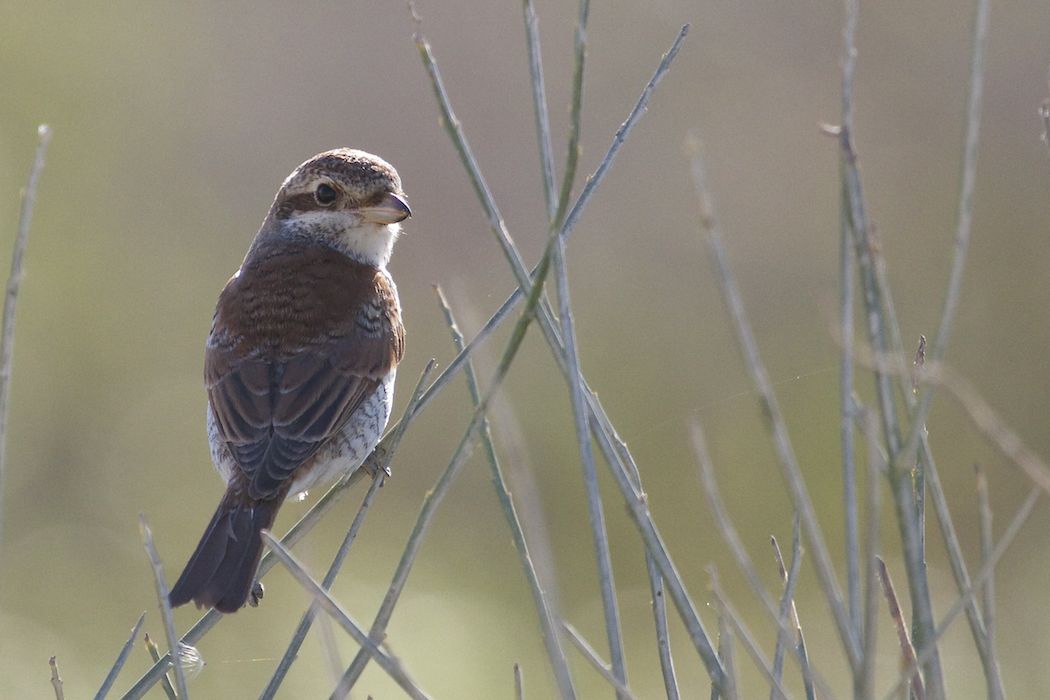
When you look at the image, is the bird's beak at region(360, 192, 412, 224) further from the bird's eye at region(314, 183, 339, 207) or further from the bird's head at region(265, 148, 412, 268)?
the bird's eye at region(314, 183, 339, 207)

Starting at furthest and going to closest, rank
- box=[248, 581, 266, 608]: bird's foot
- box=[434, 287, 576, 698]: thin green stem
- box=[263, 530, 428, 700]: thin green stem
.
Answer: box=[248, 581, 266, 608]: bird's foot < box=[434, 287, 576, 698]: thin green stem < box=[263, 530, 428, 700]: thin green stem

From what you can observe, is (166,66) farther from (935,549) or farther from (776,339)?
(935,549)

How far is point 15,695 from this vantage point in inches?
262

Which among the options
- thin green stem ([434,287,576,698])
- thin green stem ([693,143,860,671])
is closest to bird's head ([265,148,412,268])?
thin green stem ([434,287,576,698])

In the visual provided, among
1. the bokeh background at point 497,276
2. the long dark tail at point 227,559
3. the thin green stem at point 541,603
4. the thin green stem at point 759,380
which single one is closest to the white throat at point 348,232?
the long dark tail at point 227,559

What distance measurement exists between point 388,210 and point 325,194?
0.28 metres

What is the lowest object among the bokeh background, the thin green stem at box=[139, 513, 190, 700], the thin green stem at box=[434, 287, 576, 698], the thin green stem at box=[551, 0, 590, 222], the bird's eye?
the bokeh background

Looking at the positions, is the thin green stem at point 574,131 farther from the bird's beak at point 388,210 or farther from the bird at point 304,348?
the bird's beak at point 388,210

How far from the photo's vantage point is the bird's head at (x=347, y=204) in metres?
4.78

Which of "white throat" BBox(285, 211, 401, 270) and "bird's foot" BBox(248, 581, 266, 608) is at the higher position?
"white throat" BBox(285, 211, 401, 270)

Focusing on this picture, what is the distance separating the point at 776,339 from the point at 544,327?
6112 millimetres

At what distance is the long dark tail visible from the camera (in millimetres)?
3588

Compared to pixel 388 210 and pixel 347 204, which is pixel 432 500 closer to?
pixel 388 210

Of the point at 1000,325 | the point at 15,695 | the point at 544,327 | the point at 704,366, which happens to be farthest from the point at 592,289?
the point at 544,327
